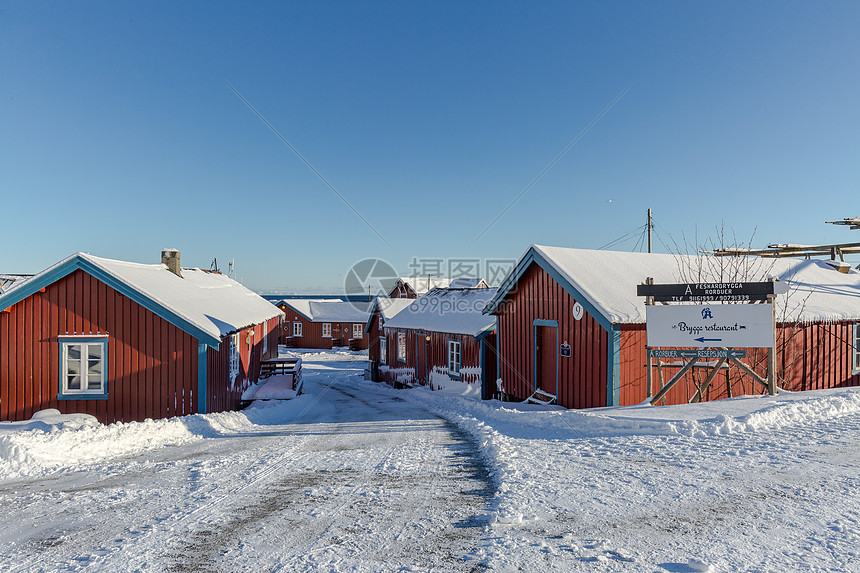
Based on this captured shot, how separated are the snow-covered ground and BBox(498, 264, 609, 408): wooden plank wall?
6.99 ft

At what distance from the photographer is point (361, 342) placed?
54125 millimetres

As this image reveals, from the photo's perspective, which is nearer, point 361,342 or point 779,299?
point 779,299

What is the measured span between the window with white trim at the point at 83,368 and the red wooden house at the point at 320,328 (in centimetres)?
4134

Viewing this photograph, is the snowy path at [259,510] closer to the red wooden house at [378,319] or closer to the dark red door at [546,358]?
the dark red door at [546,358]

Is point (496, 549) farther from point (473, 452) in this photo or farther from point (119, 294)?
point (119, 294)

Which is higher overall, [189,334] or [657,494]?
[189,334]

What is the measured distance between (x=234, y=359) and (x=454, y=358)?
8790 mm

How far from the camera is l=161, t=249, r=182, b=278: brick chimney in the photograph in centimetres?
1950

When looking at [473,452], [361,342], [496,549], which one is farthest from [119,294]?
[361,342]

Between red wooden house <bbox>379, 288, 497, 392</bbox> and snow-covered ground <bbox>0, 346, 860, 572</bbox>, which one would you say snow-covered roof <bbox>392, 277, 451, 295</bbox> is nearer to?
red wooden house <bbox>379, 288, 497, 392</bbox>

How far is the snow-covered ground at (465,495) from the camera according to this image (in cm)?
429

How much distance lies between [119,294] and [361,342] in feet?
138

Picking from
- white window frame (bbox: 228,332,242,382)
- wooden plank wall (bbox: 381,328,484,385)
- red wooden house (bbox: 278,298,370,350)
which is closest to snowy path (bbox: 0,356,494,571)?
white window frame (bbox: 228,332,242,382)

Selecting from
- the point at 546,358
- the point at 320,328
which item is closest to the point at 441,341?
the point at 546,358
